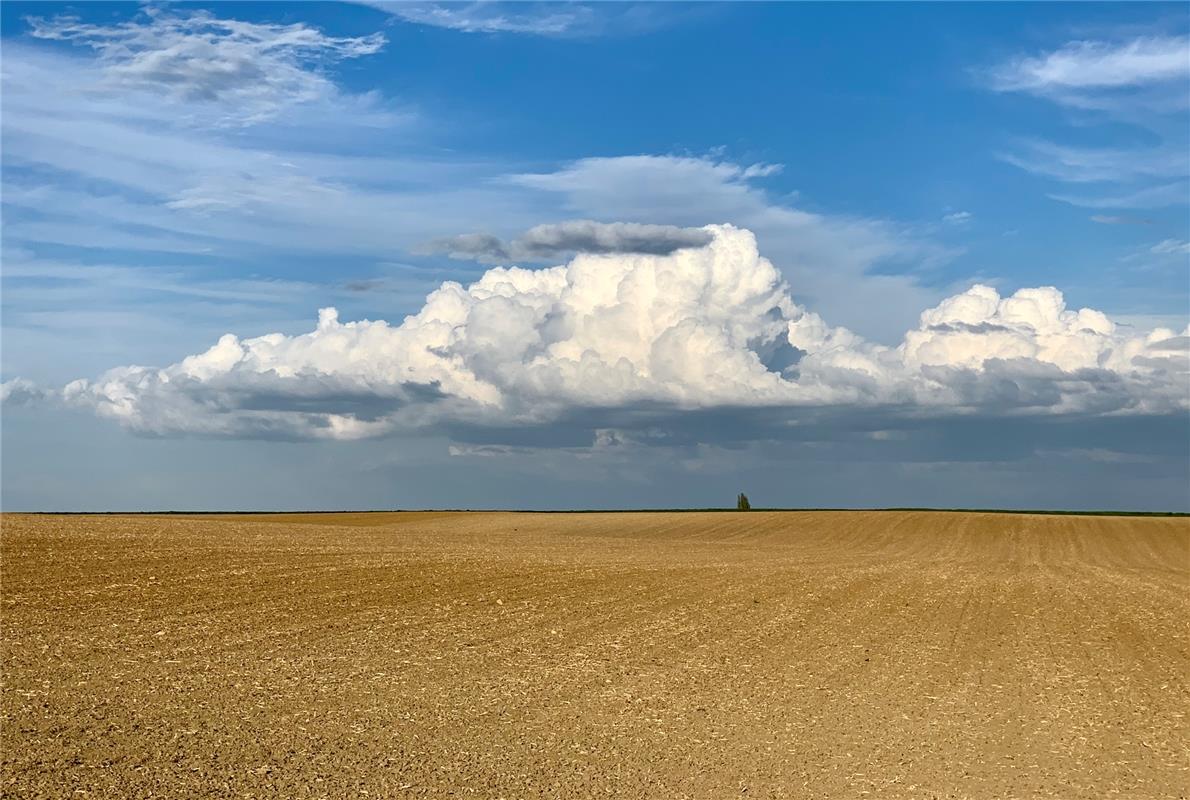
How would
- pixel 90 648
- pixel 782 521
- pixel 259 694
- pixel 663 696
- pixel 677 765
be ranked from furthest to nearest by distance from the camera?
pixel 782 521
pixel 90 648
pixel 663 696
pixel 259 694
pixel 677 765

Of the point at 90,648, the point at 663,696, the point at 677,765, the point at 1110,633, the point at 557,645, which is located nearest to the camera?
the point at 677,765

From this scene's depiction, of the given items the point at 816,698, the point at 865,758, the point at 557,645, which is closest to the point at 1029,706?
the point at 816,698

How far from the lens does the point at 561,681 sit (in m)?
18.8

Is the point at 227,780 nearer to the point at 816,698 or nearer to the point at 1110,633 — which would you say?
the point at 816,698

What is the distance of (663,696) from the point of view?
1808 cm

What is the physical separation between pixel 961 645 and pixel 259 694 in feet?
46.3

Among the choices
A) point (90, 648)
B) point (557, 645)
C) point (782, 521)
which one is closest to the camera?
point (90, 648)

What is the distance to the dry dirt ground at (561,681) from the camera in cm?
1361

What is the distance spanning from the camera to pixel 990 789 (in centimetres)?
1351

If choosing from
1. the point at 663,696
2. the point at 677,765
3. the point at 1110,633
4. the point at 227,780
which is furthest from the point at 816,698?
the point at 1110,633

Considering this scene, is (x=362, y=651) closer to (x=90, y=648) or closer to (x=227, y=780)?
(x=90, y=648)

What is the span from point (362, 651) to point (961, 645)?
1196 centimetres

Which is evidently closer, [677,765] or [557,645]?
[677,765]

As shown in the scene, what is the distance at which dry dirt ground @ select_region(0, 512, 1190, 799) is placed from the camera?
44.7 feet
